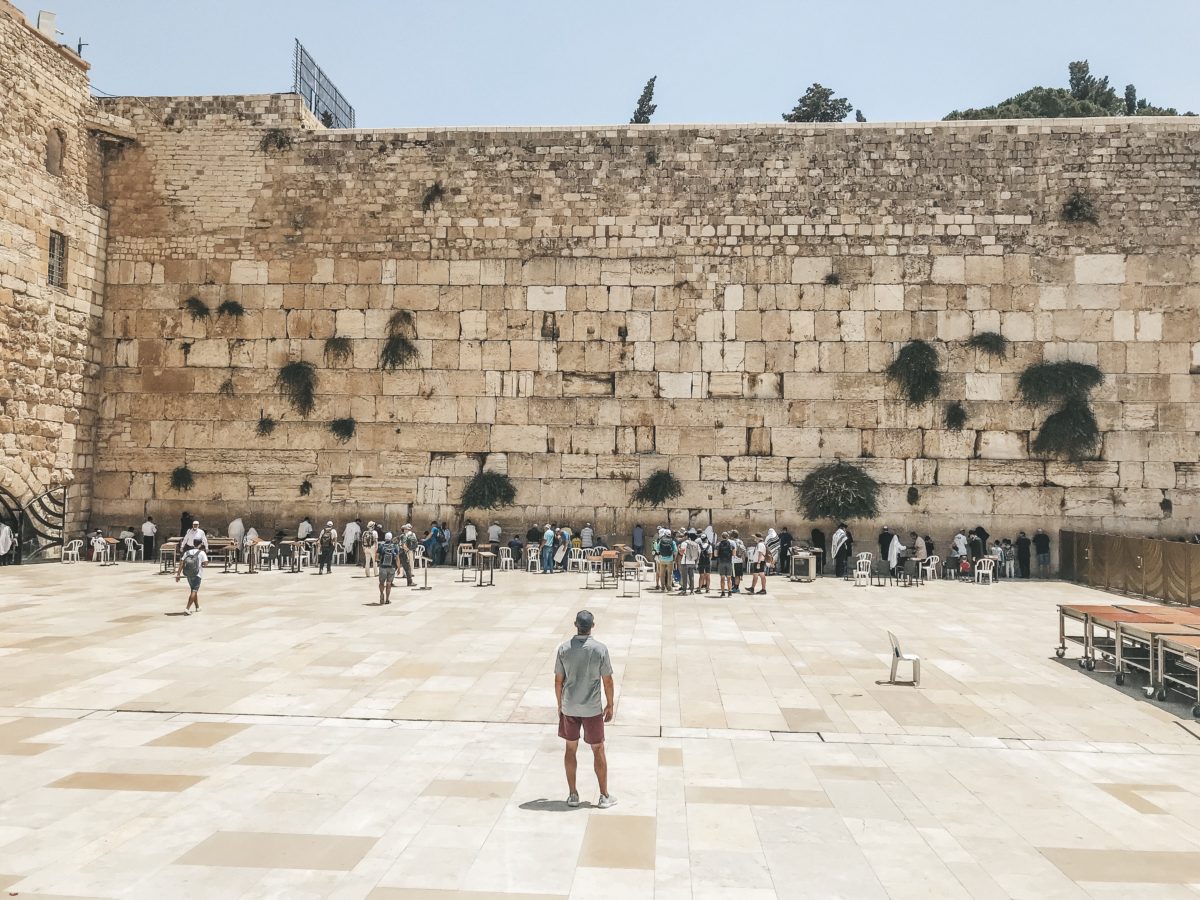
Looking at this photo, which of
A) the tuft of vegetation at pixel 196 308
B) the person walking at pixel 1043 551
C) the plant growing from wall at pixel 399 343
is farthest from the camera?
the tuft of vegetation at pixel 196 308

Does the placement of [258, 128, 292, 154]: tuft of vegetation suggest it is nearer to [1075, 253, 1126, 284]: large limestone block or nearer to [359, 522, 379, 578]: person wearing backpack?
[359, 522, 379, 578]: person wearing backpack

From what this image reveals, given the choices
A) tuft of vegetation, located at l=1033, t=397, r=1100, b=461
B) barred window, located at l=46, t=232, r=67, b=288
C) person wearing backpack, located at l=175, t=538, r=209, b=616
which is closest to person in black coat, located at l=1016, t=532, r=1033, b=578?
tuft of vegetation, located at l=1033, t=397, r=1100, b=461

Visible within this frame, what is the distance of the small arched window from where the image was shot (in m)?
16.0

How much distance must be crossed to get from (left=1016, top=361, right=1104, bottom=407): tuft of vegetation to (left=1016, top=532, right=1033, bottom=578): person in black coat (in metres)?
2.69

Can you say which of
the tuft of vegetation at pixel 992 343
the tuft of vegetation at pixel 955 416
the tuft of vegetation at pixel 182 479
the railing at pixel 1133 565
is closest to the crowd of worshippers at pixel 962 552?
the railing at pixel 1133 565

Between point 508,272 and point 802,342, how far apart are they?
20.2 feet

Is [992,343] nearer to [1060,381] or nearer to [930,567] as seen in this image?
[1060,381]

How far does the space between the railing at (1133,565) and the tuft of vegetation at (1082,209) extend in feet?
20.4

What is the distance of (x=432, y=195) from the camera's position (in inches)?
671

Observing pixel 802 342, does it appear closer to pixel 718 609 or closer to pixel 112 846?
pixel 718 609

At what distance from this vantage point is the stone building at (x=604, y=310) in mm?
16172

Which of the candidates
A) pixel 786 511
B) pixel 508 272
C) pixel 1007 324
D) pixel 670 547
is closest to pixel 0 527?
pixel 508 272

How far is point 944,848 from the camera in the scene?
4180 mm

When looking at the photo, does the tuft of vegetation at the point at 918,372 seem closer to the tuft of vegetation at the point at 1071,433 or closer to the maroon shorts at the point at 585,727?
the tuft of vegetation at the point at 1071,433
